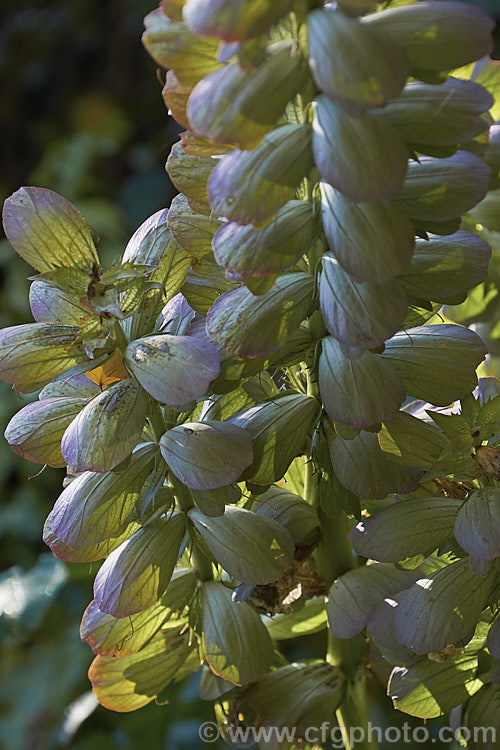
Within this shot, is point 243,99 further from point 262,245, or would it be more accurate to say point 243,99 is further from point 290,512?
point 290,512

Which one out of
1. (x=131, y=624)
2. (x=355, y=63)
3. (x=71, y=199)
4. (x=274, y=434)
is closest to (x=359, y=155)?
(x=355, y=63)

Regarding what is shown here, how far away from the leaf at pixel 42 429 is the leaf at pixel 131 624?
0.08 m

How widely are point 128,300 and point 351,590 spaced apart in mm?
173

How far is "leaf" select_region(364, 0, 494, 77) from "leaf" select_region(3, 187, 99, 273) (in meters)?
0.15

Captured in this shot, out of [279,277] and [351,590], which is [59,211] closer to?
[279,277]

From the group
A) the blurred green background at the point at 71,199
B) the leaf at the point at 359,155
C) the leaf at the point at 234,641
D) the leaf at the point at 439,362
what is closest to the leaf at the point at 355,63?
the leaf at the point at 359,155

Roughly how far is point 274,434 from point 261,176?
11 centimetres

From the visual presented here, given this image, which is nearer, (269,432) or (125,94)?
(269,432)

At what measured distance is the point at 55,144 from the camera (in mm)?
2109

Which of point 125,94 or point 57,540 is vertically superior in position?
point 57,540

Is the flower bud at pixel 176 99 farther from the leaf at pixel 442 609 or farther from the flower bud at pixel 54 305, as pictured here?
the leaf at pixel 442 609

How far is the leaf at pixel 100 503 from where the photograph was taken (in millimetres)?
339

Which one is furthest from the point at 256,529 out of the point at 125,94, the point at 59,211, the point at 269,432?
the point at 125,94

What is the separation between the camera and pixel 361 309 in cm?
30
